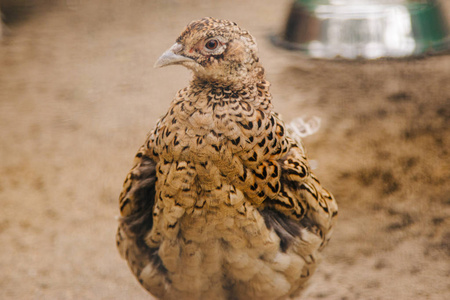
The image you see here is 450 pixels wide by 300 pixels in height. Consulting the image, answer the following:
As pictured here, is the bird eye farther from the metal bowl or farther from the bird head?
the metal bowl

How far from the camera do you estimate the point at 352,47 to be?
5207mm

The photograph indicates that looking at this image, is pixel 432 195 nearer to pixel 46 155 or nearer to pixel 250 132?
pixel 250 132

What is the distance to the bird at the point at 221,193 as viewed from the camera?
1.84 m

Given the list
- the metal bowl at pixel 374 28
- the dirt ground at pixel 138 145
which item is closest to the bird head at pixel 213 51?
the dirt ground at pixel 138 145

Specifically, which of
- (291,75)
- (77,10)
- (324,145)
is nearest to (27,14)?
(77,10)

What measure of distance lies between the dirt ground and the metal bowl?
156 millimetres

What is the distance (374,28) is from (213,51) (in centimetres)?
371

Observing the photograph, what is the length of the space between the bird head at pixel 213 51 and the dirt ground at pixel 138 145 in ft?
5.14

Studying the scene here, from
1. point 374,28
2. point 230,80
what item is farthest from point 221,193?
point 374,28

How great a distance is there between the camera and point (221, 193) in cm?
193

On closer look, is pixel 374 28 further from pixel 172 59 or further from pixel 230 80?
pixel 172 59

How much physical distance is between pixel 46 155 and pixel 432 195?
9.93ft

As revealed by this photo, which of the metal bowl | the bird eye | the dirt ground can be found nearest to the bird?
the bird eye

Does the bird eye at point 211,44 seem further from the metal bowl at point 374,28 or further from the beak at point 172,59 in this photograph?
the metal bowl at point 374,28
